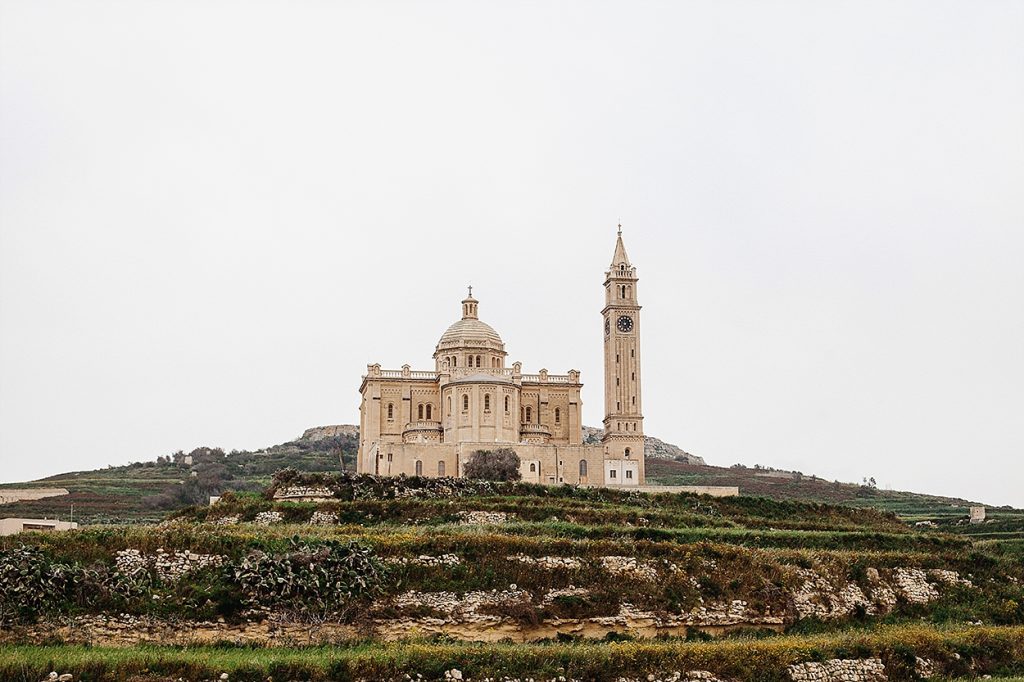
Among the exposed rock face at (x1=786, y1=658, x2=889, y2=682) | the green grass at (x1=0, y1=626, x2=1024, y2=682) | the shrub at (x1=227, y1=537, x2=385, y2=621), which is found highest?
the shrub at (x1=227, y1=537, x2=385, y2=621)

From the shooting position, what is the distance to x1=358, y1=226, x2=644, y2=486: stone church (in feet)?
216

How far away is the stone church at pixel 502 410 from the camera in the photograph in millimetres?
65688

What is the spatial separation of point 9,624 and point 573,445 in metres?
44.9

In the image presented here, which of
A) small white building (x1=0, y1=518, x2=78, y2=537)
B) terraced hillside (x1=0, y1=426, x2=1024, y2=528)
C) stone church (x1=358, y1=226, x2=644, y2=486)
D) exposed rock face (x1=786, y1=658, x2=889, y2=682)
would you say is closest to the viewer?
exposed rock face (x1=786, y1=658, x2=889, y2=682)

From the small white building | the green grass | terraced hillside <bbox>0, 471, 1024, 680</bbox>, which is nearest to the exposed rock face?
terraced hillside <bbox>0, 471, 1024, 680</bbox>

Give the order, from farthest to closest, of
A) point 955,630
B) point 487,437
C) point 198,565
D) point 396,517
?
1. point 487,437
2. point 396,517
3. point 955,630
4. point 198,565

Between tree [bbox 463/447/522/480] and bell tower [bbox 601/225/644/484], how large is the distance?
7979 millimetres

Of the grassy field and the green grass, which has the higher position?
the grassy field

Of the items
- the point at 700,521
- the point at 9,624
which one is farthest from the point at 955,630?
the point at 9,624

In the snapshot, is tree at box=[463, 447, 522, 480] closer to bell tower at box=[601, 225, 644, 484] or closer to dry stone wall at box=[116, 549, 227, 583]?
bell tower at box=[601, 225, 644, 484]

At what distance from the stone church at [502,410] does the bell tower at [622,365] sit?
59 mm

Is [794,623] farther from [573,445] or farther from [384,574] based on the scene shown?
[573,445]

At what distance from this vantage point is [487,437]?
218ft

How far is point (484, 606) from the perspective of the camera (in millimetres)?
28641
